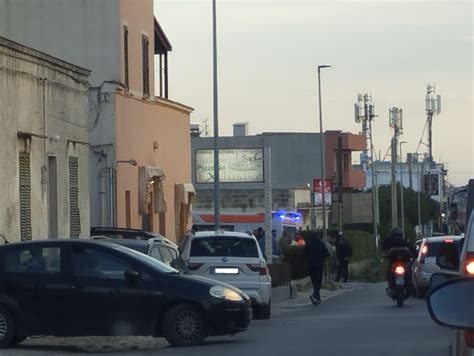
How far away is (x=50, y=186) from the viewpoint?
27.4 metres

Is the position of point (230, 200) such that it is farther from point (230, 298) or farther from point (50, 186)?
point (230, 298)

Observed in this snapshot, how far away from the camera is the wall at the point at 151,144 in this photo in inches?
1372

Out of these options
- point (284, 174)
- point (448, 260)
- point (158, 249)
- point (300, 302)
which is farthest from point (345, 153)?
point (448, 260)

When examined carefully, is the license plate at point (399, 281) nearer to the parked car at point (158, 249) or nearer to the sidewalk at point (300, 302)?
the sidewalk at point (300, 302)

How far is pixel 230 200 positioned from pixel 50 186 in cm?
4581

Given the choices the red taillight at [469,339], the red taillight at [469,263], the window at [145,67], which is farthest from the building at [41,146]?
the red taillight at [469,339]

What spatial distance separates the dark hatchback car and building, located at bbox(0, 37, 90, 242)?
24.0ft

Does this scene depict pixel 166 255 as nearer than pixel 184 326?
No

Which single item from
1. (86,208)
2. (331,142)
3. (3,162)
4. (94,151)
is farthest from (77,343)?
(331,142)

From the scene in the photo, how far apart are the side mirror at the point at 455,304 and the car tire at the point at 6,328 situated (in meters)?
11.9

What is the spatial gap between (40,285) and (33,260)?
43cm

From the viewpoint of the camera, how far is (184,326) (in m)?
16.6

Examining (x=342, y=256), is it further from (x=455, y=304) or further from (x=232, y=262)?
(x=455, y=304)

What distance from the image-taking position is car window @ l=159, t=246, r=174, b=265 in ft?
66.2
